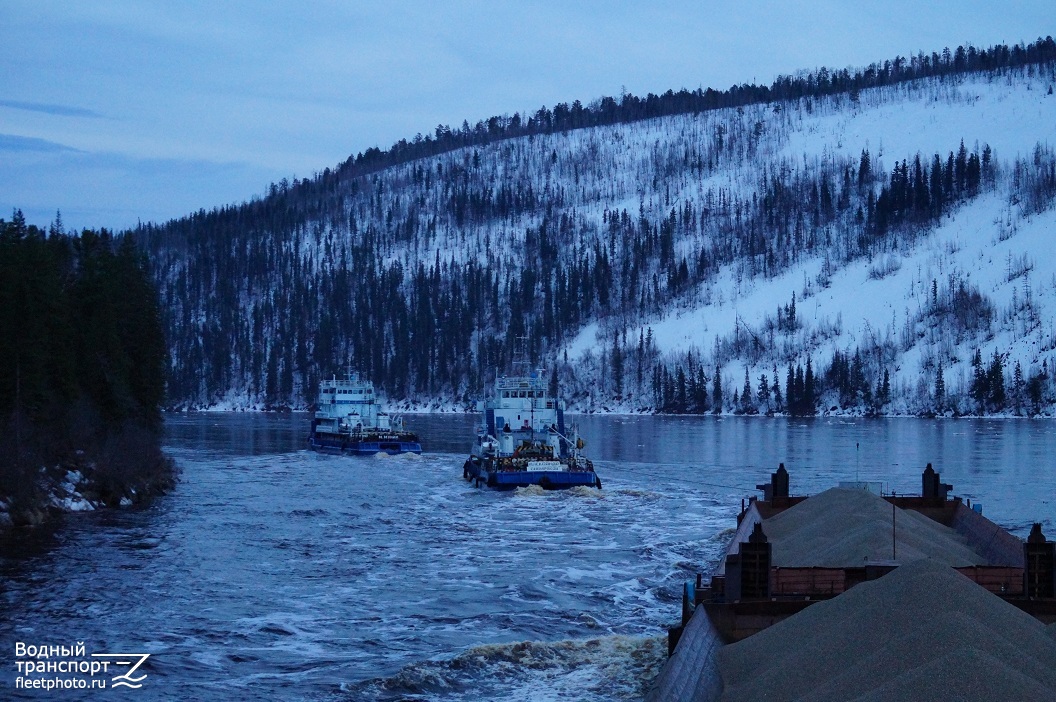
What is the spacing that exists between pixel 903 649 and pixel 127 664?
18.2m

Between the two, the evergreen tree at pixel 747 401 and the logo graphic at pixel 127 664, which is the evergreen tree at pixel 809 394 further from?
the logo graphic at pixel 127 664

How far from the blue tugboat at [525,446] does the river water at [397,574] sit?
1.93m

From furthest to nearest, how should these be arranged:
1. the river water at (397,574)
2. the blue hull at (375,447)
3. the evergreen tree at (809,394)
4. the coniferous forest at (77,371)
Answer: the evergreen tree at (809,394) < the blue hull at (375,447) < the coniferous forest at (77,371) < the river water at (397,574)

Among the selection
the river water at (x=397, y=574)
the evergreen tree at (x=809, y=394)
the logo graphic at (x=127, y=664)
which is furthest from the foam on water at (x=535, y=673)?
the evergreen tree at (x=809, y=394)

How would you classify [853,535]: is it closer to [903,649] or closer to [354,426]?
[903,649]

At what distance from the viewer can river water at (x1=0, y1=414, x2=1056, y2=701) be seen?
81.7 feet

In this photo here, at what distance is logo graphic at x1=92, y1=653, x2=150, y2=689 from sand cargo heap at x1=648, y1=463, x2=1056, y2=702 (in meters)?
11.8

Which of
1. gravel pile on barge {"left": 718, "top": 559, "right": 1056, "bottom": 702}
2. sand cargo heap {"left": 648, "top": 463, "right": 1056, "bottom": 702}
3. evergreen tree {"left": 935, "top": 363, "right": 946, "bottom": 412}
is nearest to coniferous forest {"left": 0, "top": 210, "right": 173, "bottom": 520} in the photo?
sand cargo heap {"left": 648, "top": 463, "right": 1056, "bottom": 702}

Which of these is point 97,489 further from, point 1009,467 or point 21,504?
point 1009,467

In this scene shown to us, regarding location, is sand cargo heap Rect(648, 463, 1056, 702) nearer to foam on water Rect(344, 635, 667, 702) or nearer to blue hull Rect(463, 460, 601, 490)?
foam on water Rect(344, 635, 667, 702)

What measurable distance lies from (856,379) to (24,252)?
13777 cm

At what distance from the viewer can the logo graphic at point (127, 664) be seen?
2395 cm

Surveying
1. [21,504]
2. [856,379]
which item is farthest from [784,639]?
[856,379]

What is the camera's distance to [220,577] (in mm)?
36062
